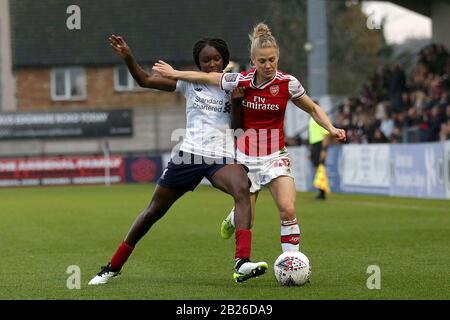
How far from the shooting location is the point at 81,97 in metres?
54.2

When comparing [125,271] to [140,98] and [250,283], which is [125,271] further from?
[140,98]

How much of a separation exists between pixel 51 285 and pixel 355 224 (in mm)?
8158

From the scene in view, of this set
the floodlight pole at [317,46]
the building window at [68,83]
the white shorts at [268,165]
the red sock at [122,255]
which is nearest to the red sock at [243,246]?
the white shorts at [268,165]

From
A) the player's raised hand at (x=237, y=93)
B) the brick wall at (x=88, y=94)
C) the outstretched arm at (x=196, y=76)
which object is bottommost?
the player's raised hand at (x=237, y=93)

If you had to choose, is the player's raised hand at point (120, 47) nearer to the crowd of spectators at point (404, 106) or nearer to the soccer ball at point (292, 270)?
the soccer ball at point (292, 270)

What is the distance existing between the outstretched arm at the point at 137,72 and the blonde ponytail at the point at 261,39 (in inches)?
28.6

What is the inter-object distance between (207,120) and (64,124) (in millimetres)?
40970

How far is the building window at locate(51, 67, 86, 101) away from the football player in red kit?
44281 mm

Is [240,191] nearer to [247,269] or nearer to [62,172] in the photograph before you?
[247,269]

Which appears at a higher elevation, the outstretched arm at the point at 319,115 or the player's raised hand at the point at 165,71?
the player's raised hand at the point at 165,71

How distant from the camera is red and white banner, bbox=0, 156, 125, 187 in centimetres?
4284

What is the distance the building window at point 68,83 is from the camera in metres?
53.9
